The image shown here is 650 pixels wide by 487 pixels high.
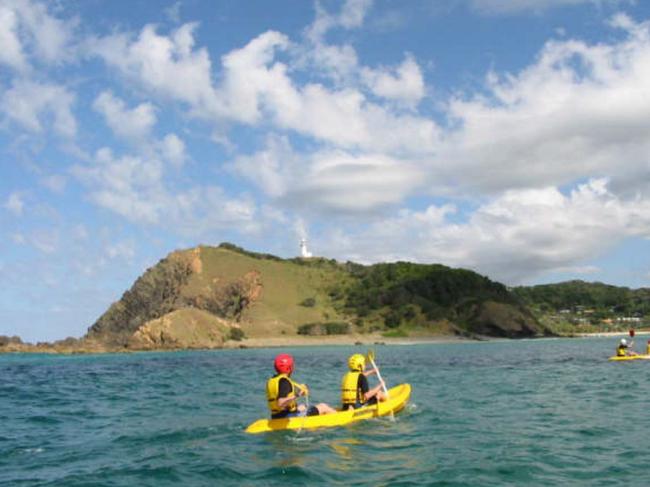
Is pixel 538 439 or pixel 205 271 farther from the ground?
pixel 205 271

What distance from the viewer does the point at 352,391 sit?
61.7 ft

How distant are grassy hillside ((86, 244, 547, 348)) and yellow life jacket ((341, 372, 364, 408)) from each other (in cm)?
12110

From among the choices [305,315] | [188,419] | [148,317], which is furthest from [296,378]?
[148,317]

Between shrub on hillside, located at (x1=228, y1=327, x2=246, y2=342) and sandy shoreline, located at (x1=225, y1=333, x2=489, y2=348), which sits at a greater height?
shrub on hillside, located at (x1=228, y1=327, x2=246, y2=342)

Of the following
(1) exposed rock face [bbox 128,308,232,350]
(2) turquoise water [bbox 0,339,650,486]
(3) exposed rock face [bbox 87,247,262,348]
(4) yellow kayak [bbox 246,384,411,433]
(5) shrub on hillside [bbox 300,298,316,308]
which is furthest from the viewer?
(5) shrub on hillside [bbox 300,298,316,308]

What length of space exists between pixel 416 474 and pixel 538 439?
4.72 m

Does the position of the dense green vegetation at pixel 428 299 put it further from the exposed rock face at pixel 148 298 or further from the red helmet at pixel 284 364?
the red helmet at pixel 284 364

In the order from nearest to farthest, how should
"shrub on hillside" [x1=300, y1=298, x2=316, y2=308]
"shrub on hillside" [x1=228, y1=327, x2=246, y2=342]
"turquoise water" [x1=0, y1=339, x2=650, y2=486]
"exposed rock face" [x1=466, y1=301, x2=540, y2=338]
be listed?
"turquoise water" [x1=0, y1=339, x2=650, y2=486], "shrub on hillside" [x1=228, y1=327, x2=246, y2=342], "exposed rock face" [x1=466, y1=301, x2=540, y2=338], "shrub on hillside" [x1=300, y1=298, x2=316, y2=308]

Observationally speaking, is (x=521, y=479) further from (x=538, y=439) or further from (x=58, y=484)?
(x=58, y=484)

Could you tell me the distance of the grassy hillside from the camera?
15062 centimetres

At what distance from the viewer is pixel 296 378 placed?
133 ft

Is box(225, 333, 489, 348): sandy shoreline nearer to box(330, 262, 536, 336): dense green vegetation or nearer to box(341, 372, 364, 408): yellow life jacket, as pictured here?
box(330, 262, 536, 336): dense green vegetation

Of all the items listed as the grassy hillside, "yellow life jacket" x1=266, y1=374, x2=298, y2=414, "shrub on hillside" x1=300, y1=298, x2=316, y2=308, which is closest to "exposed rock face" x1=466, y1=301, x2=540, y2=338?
the grassy hillside

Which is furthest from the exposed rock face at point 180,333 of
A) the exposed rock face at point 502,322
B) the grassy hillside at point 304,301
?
the exposed rock face at point 502,322
